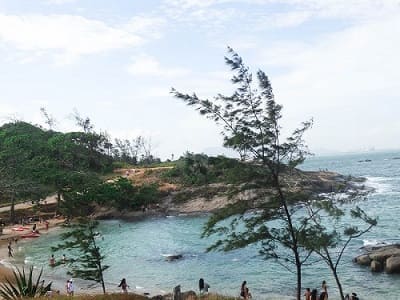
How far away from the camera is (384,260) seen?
38.0m

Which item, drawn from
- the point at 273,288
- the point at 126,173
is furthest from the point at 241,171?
the point at 126,173

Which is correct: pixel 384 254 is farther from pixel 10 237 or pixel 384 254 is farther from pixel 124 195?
pixel 124 195

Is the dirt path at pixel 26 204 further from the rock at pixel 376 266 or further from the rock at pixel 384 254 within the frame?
the rock at pixel 376 266

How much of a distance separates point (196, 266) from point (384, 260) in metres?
16.7

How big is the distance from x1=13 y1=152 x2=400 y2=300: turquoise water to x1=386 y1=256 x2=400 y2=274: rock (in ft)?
2.21

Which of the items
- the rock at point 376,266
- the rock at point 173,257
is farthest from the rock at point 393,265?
the rock at point 173,257

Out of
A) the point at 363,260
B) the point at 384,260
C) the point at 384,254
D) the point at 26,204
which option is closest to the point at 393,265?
the point at 384,260

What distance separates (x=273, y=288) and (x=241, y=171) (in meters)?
19.1

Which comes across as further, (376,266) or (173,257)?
(173,257)

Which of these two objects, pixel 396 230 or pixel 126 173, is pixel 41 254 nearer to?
pixel 396 230

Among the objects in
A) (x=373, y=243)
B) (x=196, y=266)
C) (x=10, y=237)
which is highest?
(x=10, y=237)

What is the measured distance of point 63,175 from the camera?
7856cm

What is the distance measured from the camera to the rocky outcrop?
1415 inches

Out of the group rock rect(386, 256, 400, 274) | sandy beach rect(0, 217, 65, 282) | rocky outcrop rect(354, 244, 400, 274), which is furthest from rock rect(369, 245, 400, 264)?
sandy beach rect(0, 217, 65, 282)
